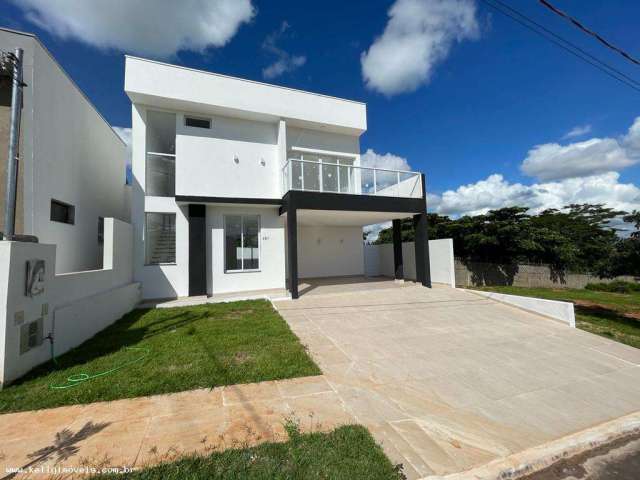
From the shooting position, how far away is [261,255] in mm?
10273

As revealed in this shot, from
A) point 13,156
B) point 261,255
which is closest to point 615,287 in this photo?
point 261,255

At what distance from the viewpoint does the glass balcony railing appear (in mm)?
9516

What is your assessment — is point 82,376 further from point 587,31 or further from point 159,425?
point 587,31

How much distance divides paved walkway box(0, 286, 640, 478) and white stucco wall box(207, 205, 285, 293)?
4476mm

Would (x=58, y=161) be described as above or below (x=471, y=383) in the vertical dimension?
above

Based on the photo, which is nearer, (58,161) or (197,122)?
(58,161)

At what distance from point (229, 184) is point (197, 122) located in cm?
257

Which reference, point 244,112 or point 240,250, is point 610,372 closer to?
point 240,250

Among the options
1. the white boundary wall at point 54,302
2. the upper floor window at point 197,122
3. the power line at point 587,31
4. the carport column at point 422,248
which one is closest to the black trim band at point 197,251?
the white boundary wall at point 54,302

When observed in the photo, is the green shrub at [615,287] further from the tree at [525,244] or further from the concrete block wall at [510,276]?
the concrete block wall at [510,276]

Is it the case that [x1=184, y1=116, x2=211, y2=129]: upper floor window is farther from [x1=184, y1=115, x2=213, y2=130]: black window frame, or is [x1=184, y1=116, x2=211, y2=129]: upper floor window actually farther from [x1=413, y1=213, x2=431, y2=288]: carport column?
[x1=413, y1=213, x2=431, y2=288]: carport column

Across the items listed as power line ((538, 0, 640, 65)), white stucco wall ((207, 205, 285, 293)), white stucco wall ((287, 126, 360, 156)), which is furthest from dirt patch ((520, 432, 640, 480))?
white stucco wall ((287, 126, 360, 156))

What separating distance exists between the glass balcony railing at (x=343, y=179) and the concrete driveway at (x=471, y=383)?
436cm

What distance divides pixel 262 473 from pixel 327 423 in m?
0.88
